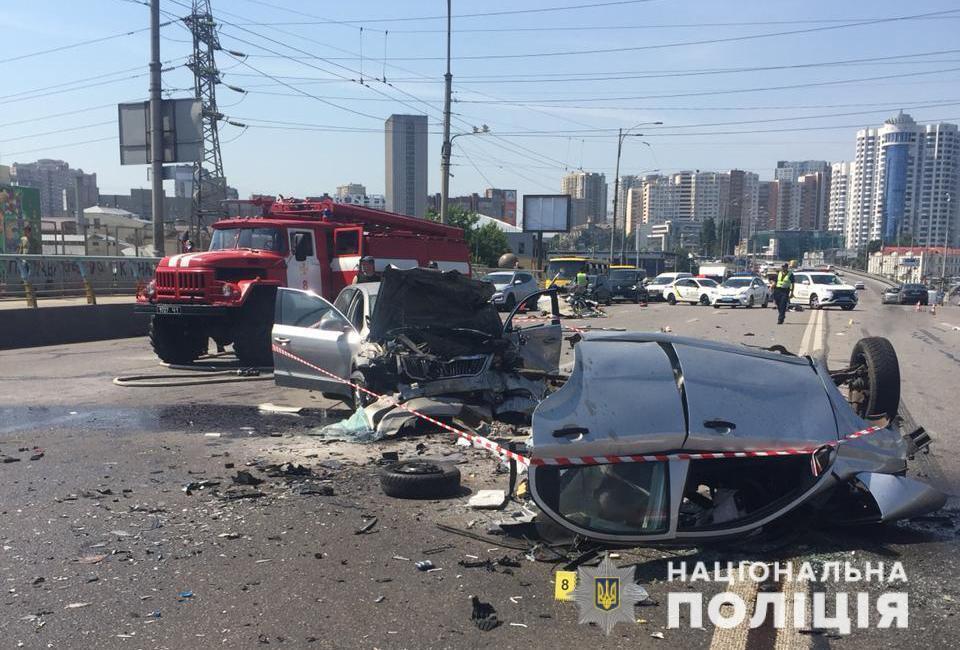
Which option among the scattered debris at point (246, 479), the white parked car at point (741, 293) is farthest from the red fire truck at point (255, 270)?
the white parked car at point (741, 293)

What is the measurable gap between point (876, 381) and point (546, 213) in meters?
54.6

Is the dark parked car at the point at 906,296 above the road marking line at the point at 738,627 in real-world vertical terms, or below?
below

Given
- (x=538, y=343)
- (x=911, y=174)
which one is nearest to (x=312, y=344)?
(x=538, y=343)

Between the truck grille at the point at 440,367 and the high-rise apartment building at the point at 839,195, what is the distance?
17992cm

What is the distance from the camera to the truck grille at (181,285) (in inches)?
544

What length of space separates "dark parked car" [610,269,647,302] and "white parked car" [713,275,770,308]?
4945 mm

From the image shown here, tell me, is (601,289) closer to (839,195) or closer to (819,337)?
(819,337)

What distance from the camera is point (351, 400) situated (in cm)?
947

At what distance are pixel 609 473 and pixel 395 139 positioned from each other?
136 metres

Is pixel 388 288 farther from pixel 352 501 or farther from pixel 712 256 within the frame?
pixel 712 256

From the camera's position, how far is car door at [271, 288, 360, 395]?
9.41m

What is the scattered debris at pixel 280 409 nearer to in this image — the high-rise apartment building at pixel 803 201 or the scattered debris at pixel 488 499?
the scattered debris at pixel 488 499

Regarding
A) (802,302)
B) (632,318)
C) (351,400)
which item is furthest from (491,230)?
(351,400)

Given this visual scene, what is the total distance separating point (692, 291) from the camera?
39781 millimetres
